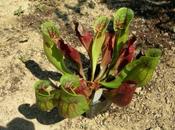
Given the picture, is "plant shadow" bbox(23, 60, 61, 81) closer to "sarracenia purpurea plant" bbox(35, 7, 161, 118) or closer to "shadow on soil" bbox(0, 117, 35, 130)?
"sarracenia purpurea plant" bbox(35, 7, 161, 118)

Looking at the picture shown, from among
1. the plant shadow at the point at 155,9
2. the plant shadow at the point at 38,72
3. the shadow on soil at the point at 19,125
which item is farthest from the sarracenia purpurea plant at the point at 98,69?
the plant shadow at the point at 155,9

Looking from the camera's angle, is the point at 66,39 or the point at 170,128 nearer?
the point at 170,128

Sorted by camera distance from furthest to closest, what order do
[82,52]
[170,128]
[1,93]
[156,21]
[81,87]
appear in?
[156,21]
[82,52]
[1,93]
[170,128]
[81,87]

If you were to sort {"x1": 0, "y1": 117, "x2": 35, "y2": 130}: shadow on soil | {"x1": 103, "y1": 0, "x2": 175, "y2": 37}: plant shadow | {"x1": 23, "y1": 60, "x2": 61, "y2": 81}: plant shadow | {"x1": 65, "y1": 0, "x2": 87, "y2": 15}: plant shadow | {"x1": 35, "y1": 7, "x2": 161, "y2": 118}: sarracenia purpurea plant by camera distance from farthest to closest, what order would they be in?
{"x1": 65, "y1": 0, "x2": 87, "y2": 15}: plant shadow → {"x1": 103, "y1": 0, "x2": 175, "y2": 37}: plant shadow → {"x1": 23, "y1": 60, "x2": 61, "y2": 81}: plant shadow → {"x1": 0, "y1": 117, "x2": 35, "y2": 130}: shadow on soil → {"x1": 35, "y1": 7, "x2": 161, "y2": 118}: sarracenia purpurea plant

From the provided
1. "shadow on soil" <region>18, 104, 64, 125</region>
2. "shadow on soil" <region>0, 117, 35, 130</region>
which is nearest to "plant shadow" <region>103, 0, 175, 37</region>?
"shadow on soil" <region>18, 104, 64, 125</region>

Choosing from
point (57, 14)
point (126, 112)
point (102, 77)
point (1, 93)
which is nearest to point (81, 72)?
point (102, 77)

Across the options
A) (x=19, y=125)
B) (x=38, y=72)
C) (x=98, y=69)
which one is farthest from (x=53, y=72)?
(x=19, y=125)

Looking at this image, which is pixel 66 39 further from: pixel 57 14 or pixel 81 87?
pixel 81 87
